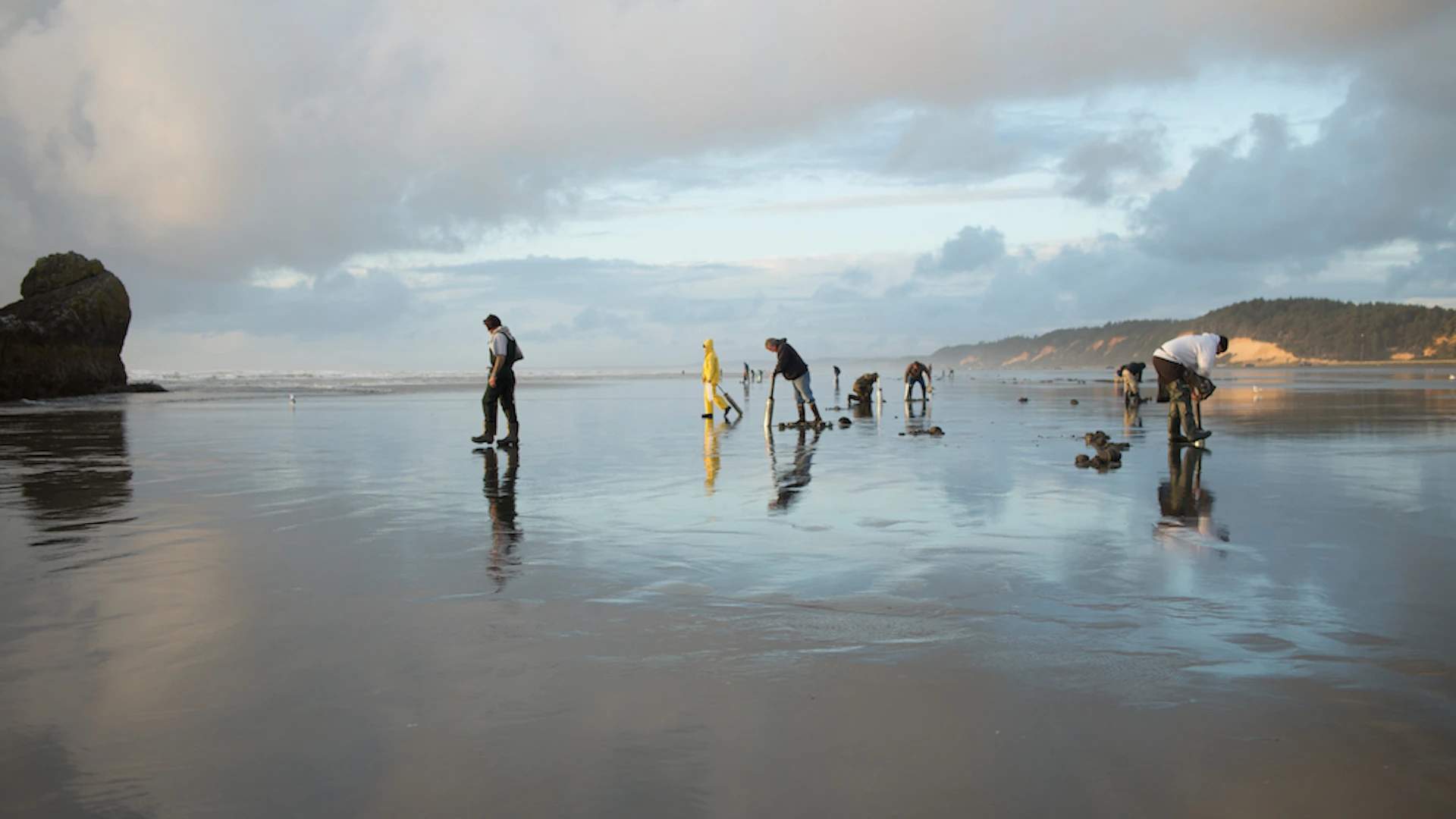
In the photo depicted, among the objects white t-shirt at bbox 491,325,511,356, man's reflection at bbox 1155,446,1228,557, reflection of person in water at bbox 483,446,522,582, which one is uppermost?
white t-shirt at bbox 491,325,511,356

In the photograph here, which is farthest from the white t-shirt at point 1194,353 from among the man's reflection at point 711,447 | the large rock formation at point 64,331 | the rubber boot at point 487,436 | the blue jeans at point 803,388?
the large rock formation at point 64,331

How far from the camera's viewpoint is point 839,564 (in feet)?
21.4

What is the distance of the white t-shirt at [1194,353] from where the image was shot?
15.4m

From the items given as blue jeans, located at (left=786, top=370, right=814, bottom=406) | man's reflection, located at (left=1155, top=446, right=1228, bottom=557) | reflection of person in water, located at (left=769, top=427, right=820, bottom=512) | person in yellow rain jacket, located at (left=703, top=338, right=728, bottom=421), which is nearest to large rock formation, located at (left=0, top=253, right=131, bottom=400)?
person in yellow rain jacket, located at (left=703, top=338, right=728, bottom=421)

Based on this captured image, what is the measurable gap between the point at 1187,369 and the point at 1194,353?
289 millimetres

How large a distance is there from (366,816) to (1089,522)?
674 cm

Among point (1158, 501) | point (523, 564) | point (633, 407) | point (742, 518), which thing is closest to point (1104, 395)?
point (633, 407)

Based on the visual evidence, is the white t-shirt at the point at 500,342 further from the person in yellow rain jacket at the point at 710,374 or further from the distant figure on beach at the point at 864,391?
the distant figure on beach at the point at 864,391

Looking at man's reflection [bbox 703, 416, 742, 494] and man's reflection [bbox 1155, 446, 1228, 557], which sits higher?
man's reflection [bbox 703, 416, 742, 494]

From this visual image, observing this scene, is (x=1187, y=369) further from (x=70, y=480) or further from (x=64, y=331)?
(x=64, y=331)

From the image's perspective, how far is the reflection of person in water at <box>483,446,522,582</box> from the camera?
21.5 feet

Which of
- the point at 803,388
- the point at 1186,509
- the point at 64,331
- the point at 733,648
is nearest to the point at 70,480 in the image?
the point at 733,648

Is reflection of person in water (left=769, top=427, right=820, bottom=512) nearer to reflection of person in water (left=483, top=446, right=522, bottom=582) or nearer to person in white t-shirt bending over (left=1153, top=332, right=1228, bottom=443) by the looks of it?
reflection of person in water (left=483, top=446, right=522, bottom=582)

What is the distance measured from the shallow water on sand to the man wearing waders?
5.51 metres
